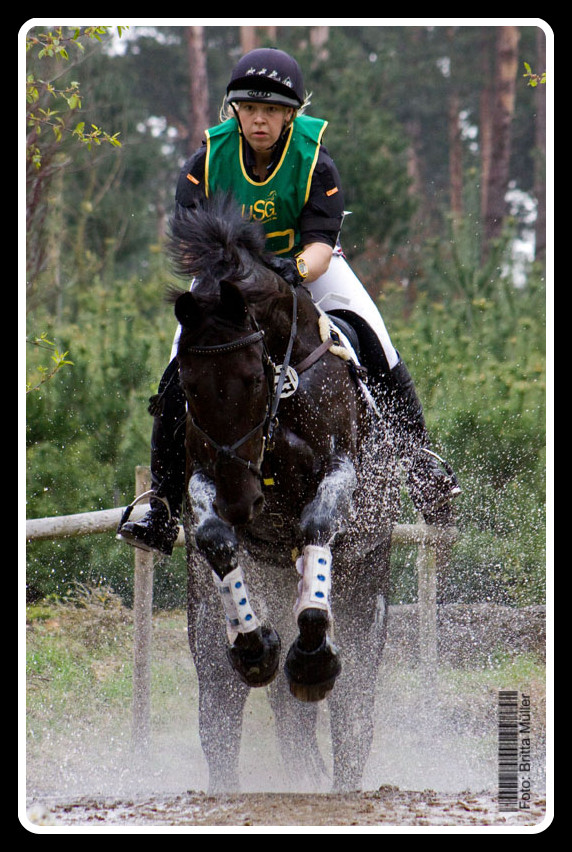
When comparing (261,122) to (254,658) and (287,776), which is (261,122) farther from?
(287,776)

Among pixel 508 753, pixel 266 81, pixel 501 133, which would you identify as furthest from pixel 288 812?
pixel 501 133

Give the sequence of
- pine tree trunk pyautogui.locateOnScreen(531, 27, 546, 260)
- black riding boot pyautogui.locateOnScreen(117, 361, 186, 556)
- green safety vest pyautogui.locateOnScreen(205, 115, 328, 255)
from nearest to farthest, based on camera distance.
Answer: green safety vest pyautogui.locateOnScreen(205, 115, 328, 255)
black riding boot pyautogui.locateOnScreen(117, 361, 186, 556)
pine tree trunk pyautogui.locateOnScreen(531, 27, 546, 260)

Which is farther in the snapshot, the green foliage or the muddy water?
the green foliage

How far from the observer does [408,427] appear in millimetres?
5395

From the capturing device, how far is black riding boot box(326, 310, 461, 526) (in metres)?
4.96

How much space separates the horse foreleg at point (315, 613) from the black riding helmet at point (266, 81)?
1.71m

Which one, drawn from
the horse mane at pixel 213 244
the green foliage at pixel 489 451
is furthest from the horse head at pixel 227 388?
the green foliage at pixel 489 451

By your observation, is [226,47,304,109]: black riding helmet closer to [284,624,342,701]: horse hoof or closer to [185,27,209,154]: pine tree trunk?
[284,624,342,701]: horse hoof

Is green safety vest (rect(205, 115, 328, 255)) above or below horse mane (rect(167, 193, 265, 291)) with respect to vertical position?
above

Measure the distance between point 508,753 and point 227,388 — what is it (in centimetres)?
216

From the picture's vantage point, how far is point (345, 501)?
403cm

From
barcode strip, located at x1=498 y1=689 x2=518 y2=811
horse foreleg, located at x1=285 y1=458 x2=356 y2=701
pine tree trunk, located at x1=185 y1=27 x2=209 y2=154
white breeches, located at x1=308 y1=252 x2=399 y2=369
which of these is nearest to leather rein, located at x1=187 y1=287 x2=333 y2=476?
horse foreleg, located at x1=285 y1=458 x2=356 y2=701

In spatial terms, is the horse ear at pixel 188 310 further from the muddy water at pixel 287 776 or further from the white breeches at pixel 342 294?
the muddy water at pixel 287 776

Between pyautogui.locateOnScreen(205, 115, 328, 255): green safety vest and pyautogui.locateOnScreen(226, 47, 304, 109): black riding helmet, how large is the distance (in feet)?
0.56
